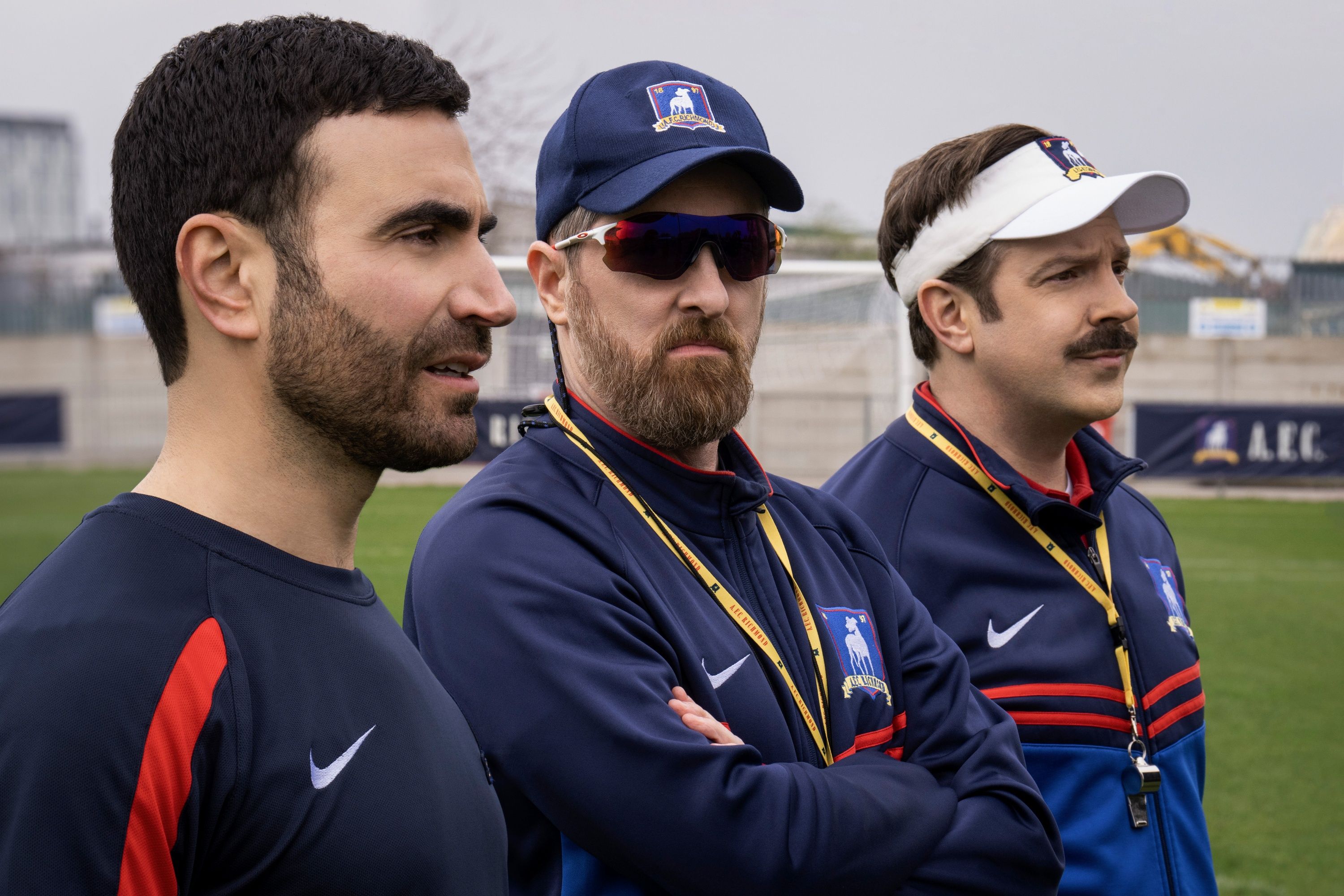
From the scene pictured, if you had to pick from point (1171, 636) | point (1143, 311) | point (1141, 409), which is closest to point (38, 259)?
point (1171, 636)

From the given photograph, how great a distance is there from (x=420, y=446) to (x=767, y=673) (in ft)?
2.15

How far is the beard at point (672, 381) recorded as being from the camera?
1935mm

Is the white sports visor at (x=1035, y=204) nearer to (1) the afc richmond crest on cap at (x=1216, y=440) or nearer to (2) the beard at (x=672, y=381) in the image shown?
(2) the beard at (x=672, y=381)

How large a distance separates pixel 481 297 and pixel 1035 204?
1357mm

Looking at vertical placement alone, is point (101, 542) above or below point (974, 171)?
below

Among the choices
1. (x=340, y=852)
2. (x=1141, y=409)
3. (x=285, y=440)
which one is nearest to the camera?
(x=340, y=852)

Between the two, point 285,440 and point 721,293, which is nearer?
point 285,440

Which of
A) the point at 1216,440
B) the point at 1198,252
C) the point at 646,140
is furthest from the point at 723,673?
the point at 1198,252

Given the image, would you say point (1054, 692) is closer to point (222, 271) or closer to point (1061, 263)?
point (1061, 263)

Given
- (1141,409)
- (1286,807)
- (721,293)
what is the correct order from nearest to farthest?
(721,293) → (1286,807) → (1141,409)

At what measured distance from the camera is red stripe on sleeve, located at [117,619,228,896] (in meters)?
1.11

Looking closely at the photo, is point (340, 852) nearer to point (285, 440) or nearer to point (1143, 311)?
point (285, 440)

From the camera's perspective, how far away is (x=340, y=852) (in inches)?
49.3

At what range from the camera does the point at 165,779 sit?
3.74ft
